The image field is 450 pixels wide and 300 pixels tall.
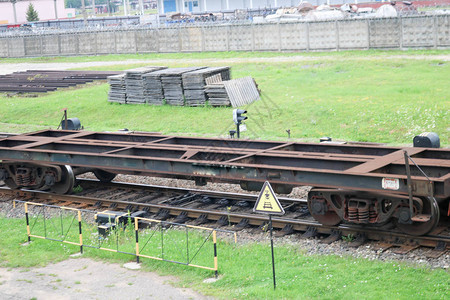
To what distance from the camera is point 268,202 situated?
1011 centimetres

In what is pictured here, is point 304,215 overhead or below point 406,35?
below

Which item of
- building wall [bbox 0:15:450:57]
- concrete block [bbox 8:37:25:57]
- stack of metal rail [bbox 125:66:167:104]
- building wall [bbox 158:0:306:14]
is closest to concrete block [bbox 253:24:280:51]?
building wall [bbox 0:15:450:57]

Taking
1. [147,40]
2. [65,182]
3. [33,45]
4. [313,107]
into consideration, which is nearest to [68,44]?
[33,45]

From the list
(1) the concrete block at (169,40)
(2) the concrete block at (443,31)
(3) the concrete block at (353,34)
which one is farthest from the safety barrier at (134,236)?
(1) the concrete block at (169,40)

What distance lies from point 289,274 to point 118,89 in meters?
22.7

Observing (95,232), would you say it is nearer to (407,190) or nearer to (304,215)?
(304,215)

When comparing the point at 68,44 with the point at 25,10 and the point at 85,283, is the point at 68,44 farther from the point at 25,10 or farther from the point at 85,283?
the point at 25,10

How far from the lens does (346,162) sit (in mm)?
12430

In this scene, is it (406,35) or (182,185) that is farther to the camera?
(406,35)

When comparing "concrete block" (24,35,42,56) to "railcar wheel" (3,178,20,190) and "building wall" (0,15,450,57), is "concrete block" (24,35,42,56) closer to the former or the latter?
"building wall" (0,15,450,57)

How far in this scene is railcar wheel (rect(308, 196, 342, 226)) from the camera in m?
12.0

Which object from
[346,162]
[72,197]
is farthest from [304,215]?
[72,197]

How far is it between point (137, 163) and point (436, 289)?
23.7 ft

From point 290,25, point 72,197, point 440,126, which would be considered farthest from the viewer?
point 290,25
